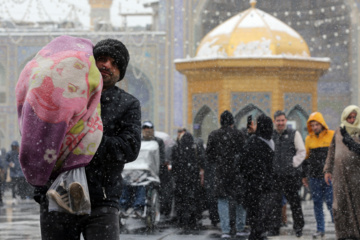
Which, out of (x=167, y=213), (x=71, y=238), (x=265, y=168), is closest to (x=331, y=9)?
(x=167, y=213)

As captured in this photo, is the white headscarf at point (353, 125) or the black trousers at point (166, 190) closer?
A: the white headscarf at point (353, 125)

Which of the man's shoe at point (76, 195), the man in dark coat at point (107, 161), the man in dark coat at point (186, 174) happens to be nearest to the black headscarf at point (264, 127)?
the man in dark coat at point (186, 174)

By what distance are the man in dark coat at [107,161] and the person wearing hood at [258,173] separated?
154 inches

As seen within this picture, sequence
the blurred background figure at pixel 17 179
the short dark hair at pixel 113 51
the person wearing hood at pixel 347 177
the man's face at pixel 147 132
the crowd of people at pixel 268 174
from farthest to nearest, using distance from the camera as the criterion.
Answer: the blurred background figure at pixel 17 179, the man's face at pixel 147 132, the crowd of people at pixel 268 174, the person wearing hood at pixel 347 177, the short dark hair at pixel 113 51

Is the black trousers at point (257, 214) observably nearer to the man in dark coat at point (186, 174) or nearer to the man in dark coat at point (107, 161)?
the man in dark coat at point (186, 174)

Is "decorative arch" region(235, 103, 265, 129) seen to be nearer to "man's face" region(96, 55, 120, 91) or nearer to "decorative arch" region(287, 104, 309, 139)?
"decorative arch" region(287, 104, 309, 139)

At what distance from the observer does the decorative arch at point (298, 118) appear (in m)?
11.9

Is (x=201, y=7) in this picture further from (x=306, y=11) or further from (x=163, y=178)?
(x=163, y=178)

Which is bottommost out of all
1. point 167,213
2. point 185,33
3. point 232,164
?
point 167,213

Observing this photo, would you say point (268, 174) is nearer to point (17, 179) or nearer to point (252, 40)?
point (252, 40)

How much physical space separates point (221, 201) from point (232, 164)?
1.34 ft

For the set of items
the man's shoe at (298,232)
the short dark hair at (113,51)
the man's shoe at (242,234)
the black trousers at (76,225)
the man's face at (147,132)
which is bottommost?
the man's shoe at (242,234)

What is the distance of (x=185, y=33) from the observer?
22.3 m

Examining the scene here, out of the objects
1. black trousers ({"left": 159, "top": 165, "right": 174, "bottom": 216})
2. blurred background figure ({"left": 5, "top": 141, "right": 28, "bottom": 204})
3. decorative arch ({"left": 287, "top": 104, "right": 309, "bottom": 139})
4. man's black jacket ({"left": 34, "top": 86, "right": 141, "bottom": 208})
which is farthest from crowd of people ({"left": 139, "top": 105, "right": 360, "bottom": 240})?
blurred background figure ({"left": 5, "top": 141, "right": 28, "bottom": 204})
